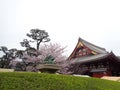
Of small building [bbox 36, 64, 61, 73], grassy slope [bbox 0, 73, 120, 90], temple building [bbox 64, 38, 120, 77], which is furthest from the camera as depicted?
temple building [bbox 64, 38, 120, 77]

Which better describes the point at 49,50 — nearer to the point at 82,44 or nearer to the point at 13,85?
the point at 82,44

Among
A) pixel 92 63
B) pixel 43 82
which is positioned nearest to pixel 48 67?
pixel 43 82

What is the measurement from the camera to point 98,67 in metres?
36.4

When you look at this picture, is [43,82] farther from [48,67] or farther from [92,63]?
[92,63]

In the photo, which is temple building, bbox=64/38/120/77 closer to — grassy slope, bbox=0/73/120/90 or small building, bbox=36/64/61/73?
small building, bbox=36/64/61/73

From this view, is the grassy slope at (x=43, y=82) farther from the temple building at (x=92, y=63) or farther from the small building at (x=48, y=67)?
the temple building at (x=92, y=63)

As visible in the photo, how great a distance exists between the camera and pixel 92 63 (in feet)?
122

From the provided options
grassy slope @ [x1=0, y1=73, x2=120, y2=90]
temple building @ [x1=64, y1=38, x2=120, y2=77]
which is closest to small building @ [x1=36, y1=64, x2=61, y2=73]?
grassy slope @ [x1=0, y1=73, x2=120, y2=90]

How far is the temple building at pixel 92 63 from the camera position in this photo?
113 ft

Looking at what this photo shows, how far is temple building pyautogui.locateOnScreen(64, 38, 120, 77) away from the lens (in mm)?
34344

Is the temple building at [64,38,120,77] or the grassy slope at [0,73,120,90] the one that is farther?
the temple building at [64,38,120,77]

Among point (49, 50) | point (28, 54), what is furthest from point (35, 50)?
point (49, 50)

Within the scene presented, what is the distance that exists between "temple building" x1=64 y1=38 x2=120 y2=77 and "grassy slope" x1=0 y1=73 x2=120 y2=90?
2130 centimetres

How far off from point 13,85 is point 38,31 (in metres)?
31.8
